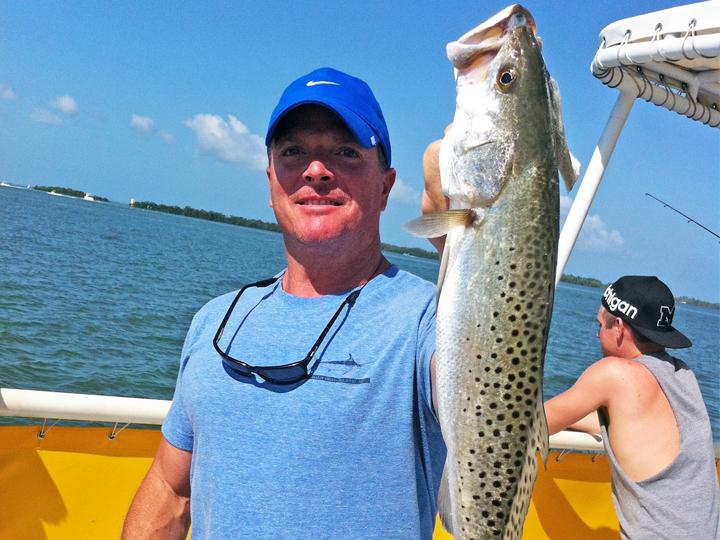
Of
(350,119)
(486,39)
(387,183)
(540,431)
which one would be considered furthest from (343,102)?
(540,431)

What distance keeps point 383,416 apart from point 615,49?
3354mm

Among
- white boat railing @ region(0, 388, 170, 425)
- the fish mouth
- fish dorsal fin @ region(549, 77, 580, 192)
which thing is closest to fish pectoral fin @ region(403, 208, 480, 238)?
fish dorsal fin @ region(549, 77, 580, 192)

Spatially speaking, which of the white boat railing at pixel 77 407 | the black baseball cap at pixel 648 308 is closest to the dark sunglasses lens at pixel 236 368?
the white boat railing at pixel 77 407

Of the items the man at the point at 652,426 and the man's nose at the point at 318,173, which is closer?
the man's nose at the point at 318,173

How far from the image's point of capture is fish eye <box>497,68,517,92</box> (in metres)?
1.73

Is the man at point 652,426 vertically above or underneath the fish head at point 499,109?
underneath

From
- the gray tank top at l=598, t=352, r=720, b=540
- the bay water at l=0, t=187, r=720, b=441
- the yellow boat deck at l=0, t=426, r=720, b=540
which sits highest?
the gray tank top at l=598, t=352, r=720, b=540

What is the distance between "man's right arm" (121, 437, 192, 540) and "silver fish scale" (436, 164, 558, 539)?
45.2 inches

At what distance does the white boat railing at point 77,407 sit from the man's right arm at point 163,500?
0.80 metres

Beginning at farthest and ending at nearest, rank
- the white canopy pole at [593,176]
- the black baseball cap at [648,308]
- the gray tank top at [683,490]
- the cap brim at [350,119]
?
the white canopy pole at [593,176] < the black baseball cap at [648,308] < the gray tank top at [683,490] < the cap brim at [350,119]

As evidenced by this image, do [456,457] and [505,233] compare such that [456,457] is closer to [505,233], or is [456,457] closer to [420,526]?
[420,526]

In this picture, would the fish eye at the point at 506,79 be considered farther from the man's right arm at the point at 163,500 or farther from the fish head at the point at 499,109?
the man's right arm at the point at 163,500

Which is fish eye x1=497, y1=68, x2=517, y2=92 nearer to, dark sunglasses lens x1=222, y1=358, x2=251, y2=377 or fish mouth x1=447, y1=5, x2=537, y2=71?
fish mouth x1=447, y1=5, x2=537, y2=71

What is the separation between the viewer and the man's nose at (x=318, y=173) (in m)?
2.13
